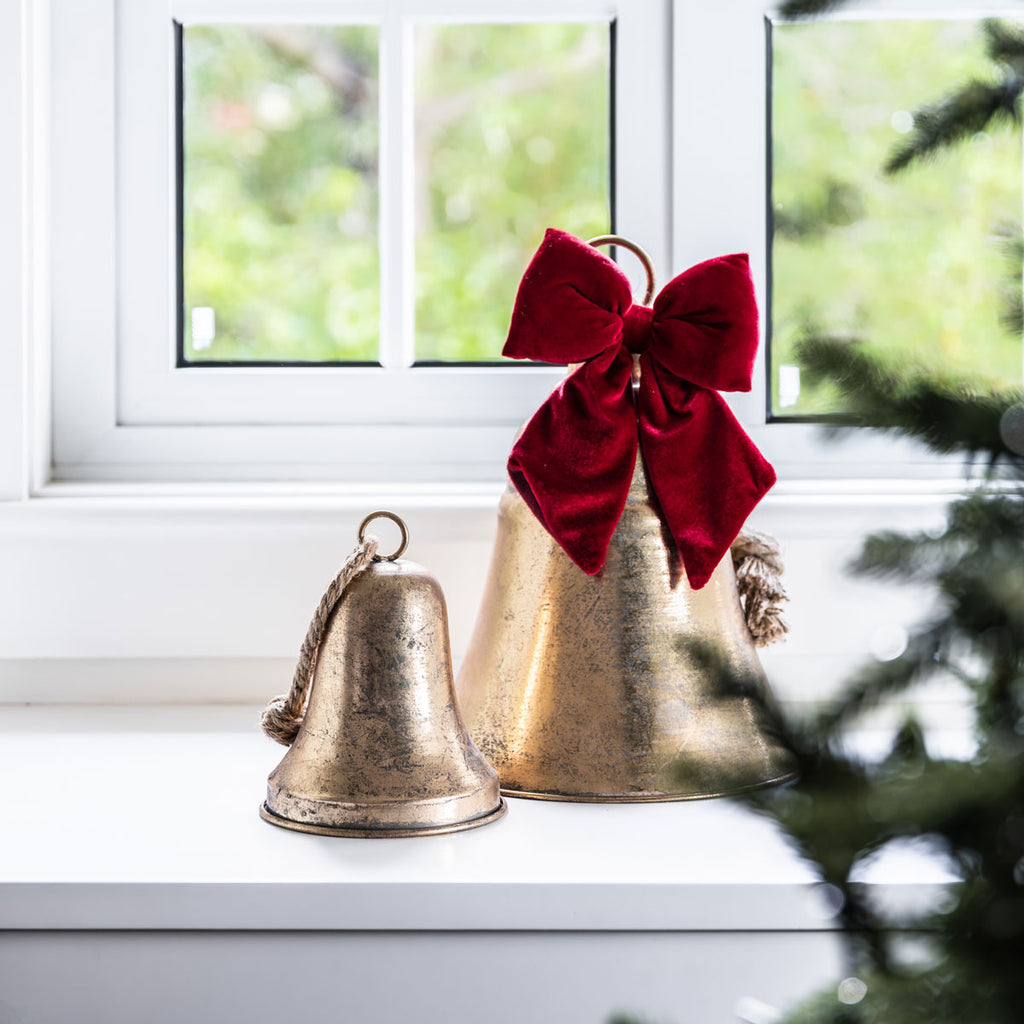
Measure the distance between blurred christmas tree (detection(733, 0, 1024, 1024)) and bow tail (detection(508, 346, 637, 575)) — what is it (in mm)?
342

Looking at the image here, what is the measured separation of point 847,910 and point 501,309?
3.04ft

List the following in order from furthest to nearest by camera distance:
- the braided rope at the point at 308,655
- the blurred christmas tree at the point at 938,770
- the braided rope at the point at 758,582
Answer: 1. the braided rope at the point at 758,582
2. the braided rope at the point at 308,655
3. the blurred christmas tree at the point at 938,770

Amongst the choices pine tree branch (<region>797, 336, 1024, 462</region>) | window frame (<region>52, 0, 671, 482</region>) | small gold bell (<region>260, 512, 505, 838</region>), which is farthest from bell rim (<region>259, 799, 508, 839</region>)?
window frame (<region>52, 0, 671, 482</region>)

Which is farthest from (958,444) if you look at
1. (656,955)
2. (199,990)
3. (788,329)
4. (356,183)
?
(356,183)

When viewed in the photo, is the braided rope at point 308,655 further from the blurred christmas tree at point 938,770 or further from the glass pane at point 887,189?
the glass pane at point 887,189

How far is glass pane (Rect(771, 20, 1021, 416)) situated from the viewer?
1.11 meters

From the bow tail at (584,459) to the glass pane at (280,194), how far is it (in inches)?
19.2

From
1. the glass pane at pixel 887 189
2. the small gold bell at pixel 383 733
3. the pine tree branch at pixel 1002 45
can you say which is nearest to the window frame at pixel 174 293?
the glass pane at pixel 887 189

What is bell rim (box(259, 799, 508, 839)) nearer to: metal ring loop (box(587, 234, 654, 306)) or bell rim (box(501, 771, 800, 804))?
bell rim (box(501, 771, 800, 804))

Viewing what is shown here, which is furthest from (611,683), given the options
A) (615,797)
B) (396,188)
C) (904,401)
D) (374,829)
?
(396,188)

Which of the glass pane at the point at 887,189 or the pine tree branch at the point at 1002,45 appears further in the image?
the glass pane at the point at 887,189

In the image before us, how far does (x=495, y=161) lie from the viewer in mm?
1160

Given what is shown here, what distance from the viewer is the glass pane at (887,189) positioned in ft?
3.64

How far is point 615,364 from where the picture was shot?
0.71 m
